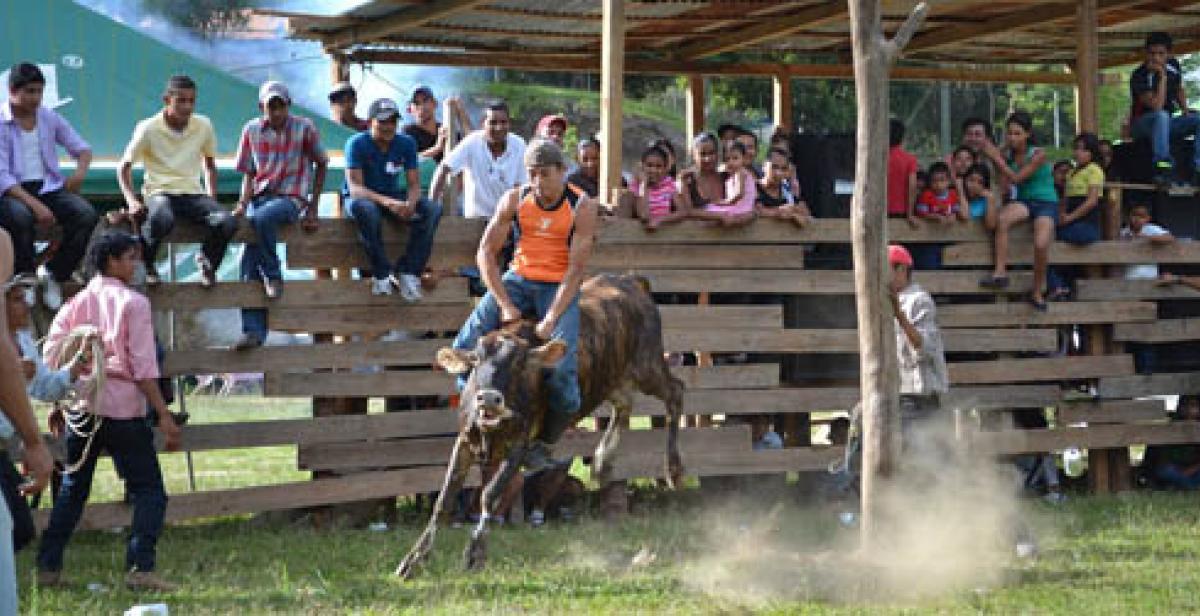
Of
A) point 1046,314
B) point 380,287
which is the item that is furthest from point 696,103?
point 380,287

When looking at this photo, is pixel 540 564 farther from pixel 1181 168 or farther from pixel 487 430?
pixel 1181 168

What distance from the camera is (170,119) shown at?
43.1 feet

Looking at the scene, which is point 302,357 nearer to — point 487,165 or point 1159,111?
point 487,165

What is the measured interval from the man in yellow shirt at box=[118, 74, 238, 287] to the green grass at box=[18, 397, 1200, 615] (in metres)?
2.05

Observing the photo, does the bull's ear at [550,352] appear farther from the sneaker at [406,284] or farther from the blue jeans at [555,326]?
the sneaker at [406,284]

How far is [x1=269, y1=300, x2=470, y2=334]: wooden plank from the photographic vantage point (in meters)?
13.5

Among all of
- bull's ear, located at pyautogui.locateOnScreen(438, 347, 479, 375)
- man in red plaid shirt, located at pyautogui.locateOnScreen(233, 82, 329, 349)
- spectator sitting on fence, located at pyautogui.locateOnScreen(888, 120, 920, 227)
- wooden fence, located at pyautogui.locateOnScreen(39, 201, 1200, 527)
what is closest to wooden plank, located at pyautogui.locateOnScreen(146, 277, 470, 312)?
wooden fence, located at pyautogui.locateOnScreen(39, 201, 1200, 527)

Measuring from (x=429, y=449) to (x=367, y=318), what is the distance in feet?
3.67

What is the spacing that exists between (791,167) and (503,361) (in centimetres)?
535

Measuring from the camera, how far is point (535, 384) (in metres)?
11.7

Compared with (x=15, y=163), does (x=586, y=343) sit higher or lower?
lower

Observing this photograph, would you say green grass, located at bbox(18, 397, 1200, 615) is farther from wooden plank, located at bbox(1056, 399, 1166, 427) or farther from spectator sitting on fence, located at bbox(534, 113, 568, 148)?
spectator sitting on fence, located at bbox(534, 113, 568, 148)

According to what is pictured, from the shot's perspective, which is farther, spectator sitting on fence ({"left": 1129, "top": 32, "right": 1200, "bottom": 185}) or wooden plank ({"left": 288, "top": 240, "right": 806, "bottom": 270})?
spectator sitting on fence ({"left": 1129, "top": 32, "right": 1200, "bottom": 185})

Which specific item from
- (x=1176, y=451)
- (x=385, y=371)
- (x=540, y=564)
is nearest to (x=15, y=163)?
(x=385, y=371)
